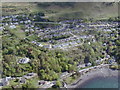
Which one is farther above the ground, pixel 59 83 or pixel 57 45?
pixel 57 45

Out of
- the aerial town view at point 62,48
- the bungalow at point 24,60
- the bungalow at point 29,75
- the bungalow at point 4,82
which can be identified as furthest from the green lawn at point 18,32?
the bungalow at point 4,82

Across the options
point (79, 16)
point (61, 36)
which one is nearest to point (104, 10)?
point (79, 16)

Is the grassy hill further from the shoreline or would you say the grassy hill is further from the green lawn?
the shoreline

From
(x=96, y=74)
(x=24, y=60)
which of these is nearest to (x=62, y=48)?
(x=24, y=60)

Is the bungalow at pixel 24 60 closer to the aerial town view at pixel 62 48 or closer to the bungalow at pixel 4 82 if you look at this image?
the aerial town view at pixel 62 48

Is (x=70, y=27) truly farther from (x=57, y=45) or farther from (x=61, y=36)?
(x=57, y=45)

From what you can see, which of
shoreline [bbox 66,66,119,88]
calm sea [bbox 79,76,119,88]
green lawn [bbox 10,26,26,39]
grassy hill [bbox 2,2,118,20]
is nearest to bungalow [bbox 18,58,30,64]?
shoreline [bbox 66,66,119,88]
